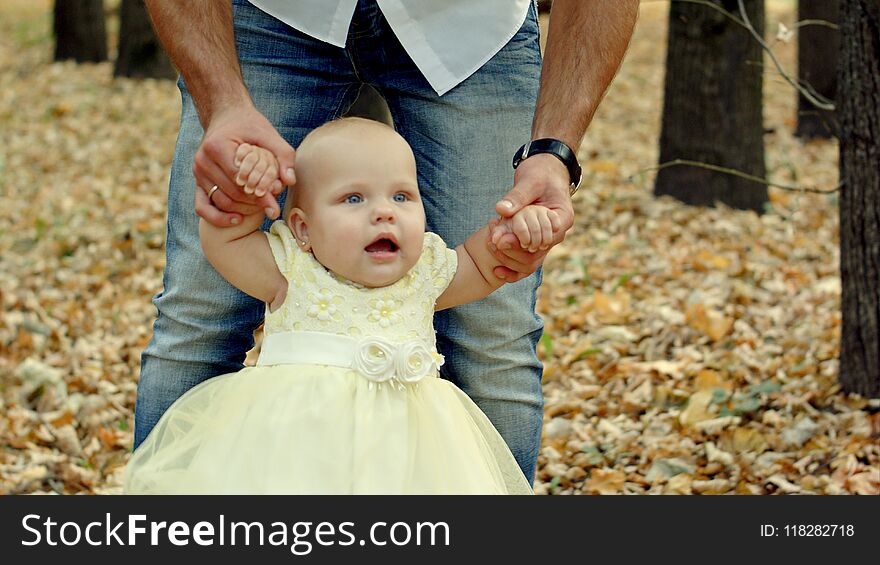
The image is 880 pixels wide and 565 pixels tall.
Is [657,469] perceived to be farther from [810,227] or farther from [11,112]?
[11,112]

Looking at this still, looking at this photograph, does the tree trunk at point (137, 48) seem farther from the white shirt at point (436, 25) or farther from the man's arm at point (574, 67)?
the man's arm at point (574, 67)

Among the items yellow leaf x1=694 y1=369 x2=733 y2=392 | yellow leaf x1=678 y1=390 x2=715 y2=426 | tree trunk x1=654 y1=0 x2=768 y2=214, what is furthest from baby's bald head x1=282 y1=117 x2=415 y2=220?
tree trunk x1=654 y1=0 x2=768 y2=214

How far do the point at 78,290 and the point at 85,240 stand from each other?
2.39ft

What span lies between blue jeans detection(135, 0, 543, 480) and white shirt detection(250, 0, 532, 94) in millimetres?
42

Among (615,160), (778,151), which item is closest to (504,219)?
(615,160)

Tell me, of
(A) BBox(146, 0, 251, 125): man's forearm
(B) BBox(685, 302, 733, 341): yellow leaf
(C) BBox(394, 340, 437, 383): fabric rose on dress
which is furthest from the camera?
(B) BBox(685, 302, 733, 341): yellow leaf

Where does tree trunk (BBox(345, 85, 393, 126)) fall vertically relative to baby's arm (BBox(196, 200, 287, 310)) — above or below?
above

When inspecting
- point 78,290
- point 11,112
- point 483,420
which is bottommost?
point 483,420

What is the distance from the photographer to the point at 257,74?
2572 millimetres

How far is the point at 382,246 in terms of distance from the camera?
230 centimetres

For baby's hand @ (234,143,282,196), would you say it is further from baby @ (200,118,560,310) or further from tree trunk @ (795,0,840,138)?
tree trunk @ (795,0,840,138)

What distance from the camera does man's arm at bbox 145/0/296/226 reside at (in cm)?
218

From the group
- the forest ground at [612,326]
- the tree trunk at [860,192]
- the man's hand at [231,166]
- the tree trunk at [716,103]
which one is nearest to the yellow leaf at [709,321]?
the forest ground at [612,326]

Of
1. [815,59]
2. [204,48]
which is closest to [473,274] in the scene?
[204,48]
